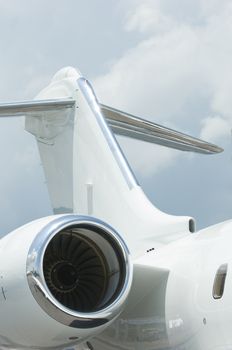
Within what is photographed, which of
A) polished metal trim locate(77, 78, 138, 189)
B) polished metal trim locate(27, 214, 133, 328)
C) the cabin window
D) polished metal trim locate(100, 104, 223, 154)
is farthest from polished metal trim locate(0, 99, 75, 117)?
the cabin window

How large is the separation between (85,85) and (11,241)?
462 cm

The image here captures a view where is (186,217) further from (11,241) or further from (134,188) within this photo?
(11,241)

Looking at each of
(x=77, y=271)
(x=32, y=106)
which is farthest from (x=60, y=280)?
(x=32, y=106)

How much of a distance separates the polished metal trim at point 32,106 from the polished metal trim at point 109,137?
29cm

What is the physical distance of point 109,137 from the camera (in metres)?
9.51

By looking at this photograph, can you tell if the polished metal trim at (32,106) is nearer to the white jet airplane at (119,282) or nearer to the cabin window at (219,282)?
the white jet airplane at (119,282)

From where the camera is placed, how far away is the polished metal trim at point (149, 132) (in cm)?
1105

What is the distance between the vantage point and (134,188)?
29.6ft

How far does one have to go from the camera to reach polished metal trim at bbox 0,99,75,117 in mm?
10180

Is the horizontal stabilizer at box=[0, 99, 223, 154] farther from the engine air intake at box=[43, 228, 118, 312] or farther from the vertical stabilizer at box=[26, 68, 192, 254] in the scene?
the engine air intake at box=[43, 228, 118, 312]

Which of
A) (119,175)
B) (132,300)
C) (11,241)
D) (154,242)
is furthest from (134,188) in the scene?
(11,241)

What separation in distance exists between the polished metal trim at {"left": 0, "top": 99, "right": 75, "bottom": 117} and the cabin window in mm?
5087

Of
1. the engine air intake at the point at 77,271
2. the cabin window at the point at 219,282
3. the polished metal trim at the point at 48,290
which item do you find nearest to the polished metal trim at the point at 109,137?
the engine air intake at the point at 77,271

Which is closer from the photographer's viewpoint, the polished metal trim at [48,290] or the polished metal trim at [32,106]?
the polished metal trim at [48,290]
